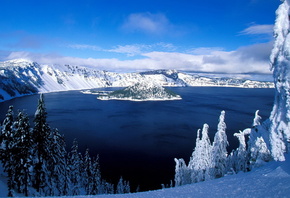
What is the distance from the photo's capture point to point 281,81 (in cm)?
1155

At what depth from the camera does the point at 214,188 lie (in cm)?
1073

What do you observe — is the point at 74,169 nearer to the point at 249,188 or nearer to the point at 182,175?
the point at 182,175

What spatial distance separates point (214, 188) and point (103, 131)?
104340mm

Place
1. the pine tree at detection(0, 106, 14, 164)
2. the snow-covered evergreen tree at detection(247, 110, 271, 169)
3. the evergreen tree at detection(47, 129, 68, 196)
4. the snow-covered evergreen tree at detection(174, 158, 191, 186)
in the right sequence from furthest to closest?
the snow-covered evergreen tree at detection(174, 158, 191, 186) < the evergreen tree at detection(47, 129, 68, 196) < the pine tree at detection(0, 106, 14, 164) < the snow-covered evergreen tree at detection(247, 110, 271, 169)

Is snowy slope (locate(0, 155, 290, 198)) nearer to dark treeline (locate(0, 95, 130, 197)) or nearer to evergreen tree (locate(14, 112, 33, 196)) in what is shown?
evergreen tree (locate(14, 112, 33, 196))

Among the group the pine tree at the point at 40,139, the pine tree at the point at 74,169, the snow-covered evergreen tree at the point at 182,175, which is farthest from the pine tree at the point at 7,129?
the snow-covered evergreen tree at the point at 182,175

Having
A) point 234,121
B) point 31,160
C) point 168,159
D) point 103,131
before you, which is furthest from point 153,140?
point 31,160

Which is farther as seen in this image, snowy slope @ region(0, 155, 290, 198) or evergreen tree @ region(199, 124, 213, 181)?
evergreen tree @ region(199, 124, 213, 181)

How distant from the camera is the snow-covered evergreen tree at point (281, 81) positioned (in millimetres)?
11188

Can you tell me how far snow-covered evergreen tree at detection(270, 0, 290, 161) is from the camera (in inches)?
440

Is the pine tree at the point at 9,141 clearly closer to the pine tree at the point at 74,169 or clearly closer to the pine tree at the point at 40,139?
the pine tree at the point at 40,139

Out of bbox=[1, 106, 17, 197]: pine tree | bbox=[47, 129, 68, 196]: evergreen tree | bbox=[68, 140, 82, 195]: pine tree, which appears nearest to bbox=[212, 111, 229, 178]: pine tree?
bbox=[47, 129, 68, 196]: evergreen tree

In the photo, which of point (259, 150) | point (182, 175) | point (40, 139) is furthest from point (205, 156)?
point (40, 139)

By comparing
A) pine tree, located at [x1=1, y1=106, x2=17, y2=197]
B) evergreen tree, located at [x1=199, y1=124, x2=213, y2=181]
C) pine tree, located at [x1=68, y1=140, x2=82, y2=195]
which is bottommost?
pine tree, located at [x1=68, y1=140, x2=82, y2=195]
